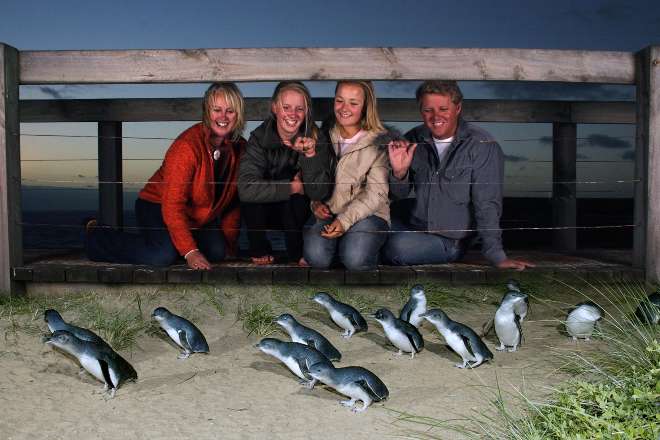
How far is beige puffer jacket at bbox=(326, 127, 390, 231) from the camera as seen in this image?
20.7 ft

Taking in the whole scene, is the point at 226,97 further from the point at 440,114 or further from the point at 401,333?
the point at 401,333

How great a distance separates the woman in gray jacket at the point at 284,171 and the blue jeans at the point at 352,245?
0.21m

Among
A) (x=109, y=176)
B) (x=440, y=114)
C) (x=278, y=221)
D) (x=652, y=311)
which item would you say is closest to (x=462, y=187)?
(x=440, y=114)

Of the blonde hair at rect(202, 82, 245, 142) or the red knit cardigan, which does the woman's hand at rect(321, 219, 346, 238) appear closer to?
the red knit cardigan

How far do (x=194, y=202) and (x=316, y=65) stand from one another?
1589mm

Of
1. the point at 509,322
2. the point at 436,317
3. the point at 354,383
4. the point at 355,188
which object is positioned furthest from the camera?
the point at 355,188

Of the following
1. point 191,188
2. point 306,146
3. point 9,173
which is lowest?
point 191,188

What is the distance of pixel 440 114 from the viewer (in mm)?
6480

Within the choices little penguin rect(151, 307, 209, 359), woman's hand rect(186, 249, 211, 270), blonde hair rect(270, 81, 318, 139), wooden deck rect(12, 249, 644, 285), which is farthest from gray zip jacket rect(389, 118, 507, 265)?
little penguin rect(151, 307, 209, 359)

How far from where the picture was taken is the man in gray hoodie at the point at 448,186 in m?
6.43

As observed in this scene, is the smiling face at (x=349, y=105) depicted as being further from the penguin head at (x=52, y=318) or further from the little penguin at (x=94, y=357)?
the little penguin at (x=94, y=357)

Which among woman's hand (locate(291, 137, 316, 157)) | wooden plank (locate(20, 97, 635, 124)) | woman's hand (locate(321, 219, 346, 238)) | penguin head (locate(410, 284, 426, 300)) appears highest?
wooden plank (locate(20, 97, 635, 124))

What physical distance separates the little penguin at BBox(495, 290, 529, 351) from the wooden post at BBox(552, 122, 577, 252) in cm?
401

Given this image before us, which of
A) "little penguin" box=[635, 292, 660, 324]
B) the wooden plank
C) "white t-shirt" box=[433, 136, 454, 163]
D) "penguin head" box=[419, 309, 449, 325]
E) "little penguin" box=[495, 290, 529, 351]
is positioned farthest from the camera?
the wooden plank
